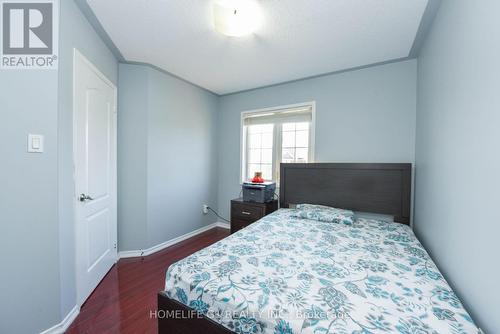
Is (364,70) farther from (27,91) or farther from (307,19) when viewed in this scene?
(27,91)

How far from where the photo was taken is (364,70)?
7.98 feet

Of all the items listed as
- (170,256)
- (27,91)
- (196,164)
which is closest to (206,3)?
(27,91)

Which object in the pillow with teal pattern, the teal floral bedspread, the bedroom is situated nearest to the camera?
the teal floral bedspread

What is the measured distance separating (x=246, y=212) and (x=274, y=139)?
117 cm

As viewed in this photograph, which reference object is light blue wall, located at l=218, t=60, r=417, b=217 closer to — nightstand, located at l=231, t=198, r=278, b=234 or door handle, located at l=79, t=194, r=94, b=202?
nightstand, located at l=231, t=198, r=278, b=234

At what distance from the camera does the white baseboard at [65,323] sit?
52.9 inches

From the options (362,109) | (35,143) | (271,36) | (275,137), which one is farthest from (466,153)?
(35,143)

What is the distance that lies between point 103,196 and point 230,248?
4.89ft

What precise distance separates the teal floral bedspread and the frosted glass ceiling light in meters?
1.61

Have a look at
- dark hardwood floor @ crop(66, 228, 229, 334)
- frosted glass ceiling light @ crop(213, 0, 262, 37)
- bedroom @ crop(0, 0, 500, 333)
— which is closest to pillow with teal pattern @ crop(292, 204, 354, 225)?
bedroom @ crop(0, 0, 500, 333)

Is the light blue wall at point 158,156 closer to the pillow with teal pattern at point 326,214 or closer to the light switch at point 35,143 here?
the light switch at point 35,143

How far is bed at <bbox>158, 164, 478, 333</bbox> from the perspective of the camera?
0.80m

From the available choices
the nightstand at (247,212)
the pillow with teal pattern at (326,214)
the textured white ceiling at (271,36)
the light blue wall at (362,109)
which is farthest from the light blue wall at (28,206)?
the light blue wall at (362,109)

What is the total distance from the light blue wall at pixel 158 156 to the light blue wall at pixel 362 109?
1253mm
